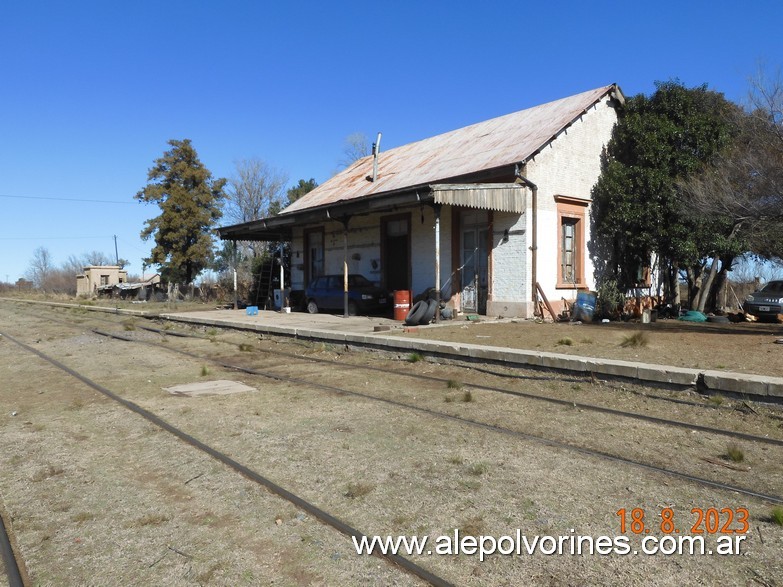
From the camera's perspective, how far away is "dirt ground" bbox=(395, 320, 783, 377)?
28.0 feet

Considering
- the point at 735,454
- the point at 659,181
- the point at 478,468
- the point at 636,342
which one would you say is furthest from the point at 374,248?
Result: the point at 735,454

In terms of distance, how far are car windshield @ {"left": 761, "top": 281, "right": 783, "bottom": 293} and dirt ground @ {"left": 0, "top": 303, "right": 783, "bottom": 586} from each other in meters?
15.5

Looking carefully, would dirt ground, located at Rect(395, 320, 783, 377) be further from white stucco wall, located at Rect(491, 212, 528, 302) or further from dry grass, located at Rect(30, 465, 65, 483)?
dry grass, located at Rect(30, 465, 65, 483)

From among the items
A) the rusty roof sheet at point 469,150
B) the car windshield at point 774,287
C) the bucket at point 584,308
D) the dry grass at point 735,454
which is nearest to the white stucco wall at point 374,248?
the rusty roof sheet at point 469,150

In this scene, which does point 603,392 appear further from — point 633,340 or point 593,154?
point 593,154

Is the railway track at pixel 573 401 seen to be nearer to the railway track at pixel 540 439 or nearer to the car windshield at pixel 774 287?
the railway track at pixel 540 439

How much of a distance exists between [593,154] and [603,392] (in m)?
13.1

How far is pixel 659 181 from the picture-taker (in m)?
17.6

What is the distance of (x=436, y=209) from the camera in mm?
14484

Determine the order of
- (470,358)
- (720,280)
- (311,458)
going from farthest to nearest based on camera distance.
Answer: (720,280) < (470,358) < (311,458)

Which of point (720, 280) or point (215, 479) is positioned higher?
point (720, 280)

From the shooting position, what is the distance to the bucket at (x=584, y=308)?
16.4 metres

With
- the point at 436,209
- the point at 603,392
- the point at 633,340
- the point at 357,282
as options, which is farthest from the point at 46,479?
the point at 357,282

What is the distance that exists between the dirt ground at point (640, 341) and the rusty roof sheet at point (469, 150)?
512 cm
